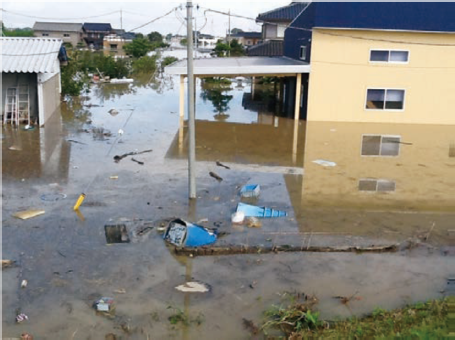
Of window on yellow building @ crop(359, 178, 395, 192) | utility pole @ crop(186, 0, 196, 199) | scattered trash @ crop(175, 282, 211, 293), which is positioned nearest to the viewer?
scattered trash @ crop(175, 282, 211, 293)

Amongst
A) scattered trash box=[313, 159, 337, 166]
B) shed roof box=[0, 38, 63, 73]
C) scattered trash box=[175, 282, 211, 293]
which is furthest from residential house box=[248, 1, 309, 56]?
scattered trash box=[175, 282, 211, 293]

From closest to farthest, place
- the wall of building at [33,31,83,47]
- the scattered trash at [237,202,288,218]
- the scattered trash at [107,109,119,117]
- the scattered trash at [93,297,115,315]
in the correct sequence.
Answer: the scattered trash at [93,297,115,315] < the scattered trash at [237,202,288,218] < the scattered trash at [107,109,119,117] < the wall of building at [33,31,83,47]

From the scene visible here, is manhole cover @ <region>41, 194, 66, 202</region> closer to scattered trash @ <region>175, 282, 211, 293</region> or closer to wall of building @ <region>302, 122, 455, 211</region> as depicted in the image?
scattered trash @ <region>175, 282, 211, 293</region>

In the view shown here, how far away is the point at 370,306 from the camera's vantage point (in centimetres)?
608

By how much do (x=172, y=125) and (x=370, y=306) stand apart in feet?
42.7

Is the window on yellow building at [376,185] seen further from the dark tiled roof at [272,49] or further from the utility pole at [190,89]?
the dark tiled roof at [272,49]

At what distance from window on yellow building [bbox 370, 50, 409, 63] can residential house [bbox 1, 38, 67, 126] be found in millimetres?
11484

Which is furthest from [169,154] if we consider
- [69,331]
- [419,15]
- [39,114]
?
[419,15]

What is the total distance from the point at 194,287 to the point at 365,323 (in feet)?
7.12

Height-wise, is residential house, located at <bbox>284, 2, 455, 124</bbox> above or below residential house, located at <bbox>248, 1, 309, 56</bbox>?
below

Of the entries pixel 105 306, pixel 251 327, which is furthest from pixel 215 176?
pixel 251 327

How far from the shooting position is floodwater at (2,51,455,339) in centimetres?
601

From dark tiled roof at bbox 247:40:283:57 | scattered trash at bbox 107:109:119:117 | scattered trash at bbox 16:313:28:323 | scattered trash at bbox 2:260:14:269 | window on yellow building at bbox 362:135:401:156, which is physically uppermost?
dark tiled roof at bbox 247:40:283:57

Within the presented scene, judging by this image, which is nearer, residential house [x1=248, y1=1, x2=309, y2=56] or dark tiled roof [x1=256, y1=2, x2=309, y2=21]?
residential house [x1=248, y1=1, x2=309, y2=56]
